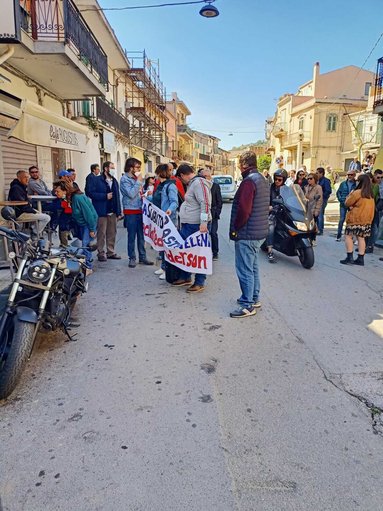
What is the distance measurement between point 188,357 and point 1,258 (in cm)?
455

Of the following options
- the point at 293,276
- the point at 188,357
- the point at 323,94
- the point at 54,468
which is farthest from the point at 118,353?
the point at 323,94

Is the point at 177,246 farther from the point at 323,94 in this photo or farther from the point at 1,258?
the point at 323,94

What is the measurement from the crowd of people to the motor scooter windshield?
13 cm

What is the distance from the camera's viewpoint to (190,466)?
225 centimetres

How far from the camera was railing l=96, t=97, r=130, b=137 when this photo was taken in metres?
17.2

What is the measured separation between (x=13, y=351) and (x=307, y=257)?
216 inches

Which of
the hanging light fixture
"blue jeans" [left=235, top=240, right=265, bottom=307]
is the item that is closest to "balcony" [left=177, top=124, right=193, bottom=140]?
the hanging light fixture

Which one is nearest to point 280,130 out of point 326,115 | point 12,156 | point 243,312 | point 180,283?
point 326,115

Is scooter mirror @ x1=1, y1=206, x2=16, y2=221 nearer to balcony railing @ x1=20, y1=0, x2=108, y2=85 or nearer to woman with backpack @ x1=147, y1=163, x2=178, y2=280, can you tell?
woman with backpack @ x1=147, y1=163, x2=178, y2=280

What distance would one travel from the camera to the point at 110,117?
64.1 ft

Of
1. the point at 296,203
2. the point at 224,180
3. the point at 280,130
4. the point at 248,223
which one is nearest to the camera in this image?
the point at 248,223

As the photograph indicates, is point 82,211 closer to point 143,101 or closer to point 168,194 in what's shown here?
point 168,194

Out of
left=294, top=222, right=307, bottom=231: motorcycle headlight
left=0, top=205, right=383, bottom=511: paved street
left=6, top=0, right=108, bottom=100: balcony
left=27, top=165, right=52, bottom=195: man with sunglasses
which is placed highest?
left=6, top=0, right=108, bottom=100: balcony

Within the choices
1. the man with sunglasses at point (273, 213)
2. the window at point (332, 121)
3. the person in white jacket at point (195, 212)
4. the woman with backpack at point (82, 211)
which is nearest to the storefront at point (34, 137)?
the woman with backpack at point (82, 211)
